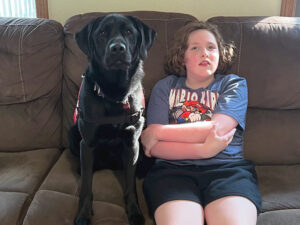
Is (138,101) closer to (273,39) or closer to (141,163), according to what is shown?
(141,163)

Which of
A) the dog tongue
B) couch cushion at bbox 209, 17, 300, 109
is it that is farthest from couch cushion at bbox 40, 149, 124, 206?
couch cushion at bbox 209, 17, 300, 109

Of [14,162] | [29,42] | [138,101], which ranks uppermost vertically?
[29,42]

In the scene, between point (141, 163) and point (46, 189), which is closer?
point (46, 189)

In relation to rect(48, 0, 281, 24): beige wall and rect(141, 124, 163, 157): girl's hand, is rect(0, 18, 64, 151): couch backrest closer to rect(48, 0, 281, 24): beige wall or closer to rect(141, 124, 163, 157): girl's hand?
rect(48, 0, 281, 24): beige wall

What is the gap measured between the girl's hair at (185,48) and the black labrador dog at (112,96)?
0.20 metres

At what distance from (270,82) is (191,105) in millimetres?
445

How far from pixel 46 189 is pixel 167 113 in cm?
61

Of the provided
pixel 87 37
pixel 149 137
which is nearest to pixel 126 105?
pixel 149 137

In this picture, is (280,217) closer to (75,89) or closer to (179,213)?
(179,213)

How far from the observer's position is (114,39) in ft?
3.96

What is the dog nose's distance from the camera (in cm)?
116

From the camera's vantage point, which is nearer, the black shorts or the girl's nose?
the black shorts

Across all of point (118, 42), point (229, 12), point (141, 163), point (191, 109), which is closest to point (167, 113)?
point (191, 109)

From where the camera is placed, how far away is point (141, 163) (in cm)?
151
